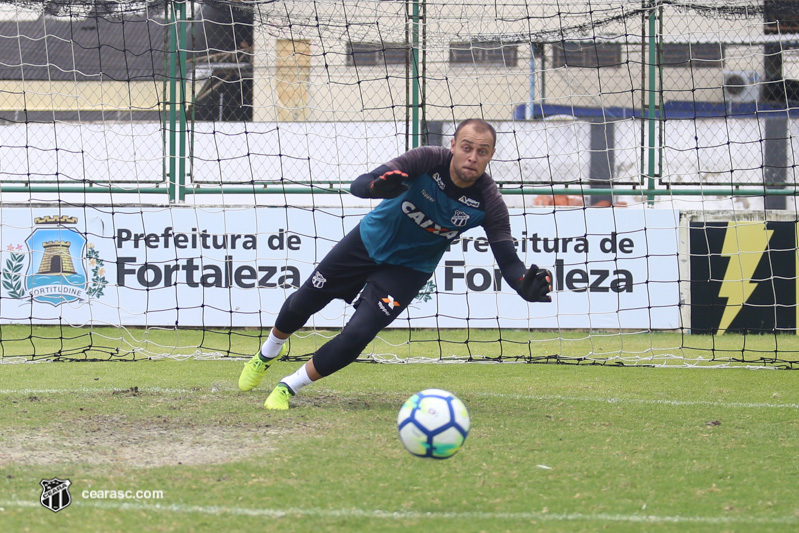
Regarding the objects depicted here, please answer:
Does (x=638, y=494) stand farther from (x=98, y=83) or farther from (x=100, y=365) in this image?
(x=98, y=83)

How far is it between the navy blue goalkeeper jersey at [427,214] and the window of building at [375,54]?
4.69 metres

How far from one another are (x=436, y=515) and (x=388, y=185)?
7.12 feet

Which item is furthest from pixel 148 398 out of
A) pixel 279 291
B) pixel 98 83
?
pixel 98 83

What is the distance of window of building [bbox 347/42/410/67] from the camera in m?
10.3

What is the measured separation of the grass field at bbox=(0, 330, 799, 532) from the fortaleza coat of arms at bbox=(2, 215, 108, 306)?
3.51 m

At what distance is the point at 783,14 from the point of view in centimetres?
1096

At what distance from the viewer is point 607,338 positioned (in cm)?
1055

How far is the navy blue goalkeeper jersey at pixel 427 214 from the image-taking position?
565 centimetres

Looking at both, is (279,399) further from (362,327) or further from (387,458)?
(387,458)

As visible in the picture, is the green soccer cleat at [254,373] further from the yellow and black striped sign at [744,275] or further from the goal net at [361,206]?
the yellow and black striped sign at [744,275]

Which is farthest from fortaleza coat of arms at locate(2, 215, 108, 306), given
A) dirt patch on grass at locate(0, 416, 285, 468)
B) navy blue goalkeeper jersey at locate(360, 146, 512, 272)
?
navy blue goalkeeper jersey at locate(360, 146, 512, 272)

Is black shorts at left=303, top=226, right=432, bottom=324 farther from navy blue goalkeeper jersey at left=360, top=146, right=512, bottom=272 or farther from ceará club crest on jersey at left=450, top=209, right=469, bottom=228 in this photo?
ceará club crest on jersey at left=450, top=209, right=469, bottom=228

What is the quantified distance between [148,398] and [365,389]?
1.67 m

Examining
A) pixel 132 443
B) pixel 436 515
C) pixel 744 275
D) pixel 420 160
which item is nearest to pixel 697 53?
pixel 744 275
